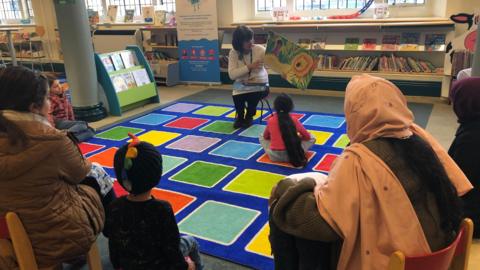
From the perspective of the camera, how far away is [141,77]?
230 inches

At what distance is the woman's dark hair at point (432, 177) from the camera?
4.10 feet

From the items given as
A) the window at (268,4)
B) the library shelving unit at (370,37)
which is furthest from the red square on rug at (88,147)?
the window at (268,4)

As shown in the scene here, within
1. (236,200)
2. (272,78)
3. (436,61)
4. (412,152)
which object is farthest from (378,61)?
(412,152)

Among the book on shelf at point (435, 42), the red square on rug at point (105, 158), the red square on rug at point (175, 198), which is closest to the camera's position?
the red square on rug at point (175, 198)

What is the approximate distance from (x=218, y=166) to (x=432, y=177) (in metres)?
2.54

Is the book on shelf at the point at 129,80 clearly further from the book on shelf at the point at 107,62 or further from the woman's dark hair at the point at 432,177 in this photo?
the woman's dark hair at the point at 432,177

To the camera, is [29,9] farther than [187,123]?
Yes

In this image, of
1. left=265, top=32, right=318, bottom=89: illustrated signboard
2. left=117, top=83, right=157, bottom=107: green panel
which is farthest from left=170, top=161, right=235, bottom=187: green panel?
left=117, top=83, right=157, bottom=107: green panel

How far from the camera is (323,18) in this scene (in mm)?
6367

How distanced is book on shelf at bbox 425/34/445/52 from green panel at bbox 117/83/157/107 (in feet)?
12.9

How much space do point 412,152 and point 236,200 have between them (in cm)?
185

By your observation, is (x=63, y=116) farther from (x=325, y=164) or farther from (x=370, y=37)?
(x=370, y=37)

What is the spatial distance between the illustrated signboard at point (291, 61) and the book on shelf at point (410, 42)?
7.51ft

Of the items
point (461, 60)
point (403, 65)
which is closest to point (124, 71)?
point (403, 65)
